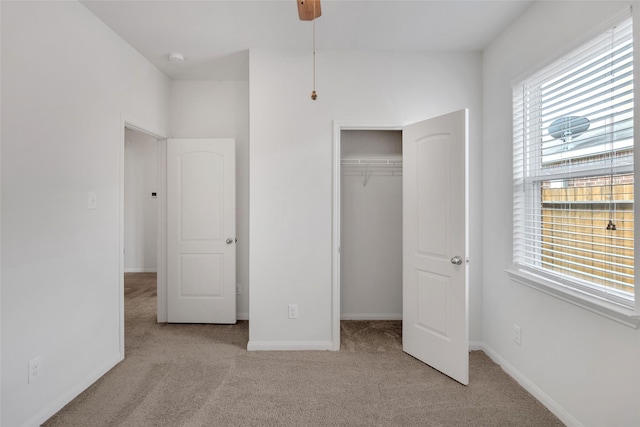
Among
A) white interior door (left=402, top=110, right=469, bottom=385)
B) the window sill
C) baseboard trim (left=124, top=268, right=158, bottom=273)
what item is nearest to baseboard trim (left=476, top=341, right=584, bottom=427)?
white interior door (left=402, top=110, right=469, bottom=385)

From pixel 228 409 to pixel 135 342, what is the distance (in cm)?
150

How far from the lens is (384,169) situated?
12.0 ft

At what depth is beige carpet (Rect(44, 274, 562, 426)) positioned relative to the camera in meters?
1.97

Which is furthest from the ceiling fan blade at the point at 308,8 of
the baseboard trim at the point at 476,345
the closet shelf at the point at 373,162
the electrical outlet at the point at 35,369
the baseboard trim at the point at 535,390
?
the baseboard trim at the point at 476,345

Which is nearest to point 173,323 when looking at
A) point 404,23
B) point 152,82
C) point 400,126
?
point 152,82

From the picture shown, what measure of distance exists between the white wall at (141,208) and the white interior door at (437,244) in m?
5.07

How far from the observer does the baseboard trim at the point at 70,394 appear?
1903mm

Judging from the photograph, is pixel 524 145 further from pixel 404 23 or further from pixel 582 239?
pixel 404 23

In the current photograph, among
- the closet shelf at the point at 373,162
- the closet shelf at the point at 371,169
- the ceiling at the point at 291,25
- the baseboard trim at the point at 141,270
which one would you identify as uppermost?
the ceiling at the point at 291,25

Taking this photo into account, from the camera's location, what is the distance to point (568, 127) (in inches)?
77.9

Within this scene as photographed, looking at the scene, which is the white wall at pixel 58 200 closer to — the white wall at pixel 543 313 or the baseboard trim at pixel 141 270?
the white wall at pixel 543 313

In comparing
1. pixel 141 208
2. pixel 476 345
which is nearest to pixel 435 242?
pixel 476 345

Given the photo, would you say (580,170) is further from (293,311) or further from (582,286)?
(293,311)

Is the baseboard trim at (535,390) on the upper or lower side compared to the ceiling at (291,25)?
lower
